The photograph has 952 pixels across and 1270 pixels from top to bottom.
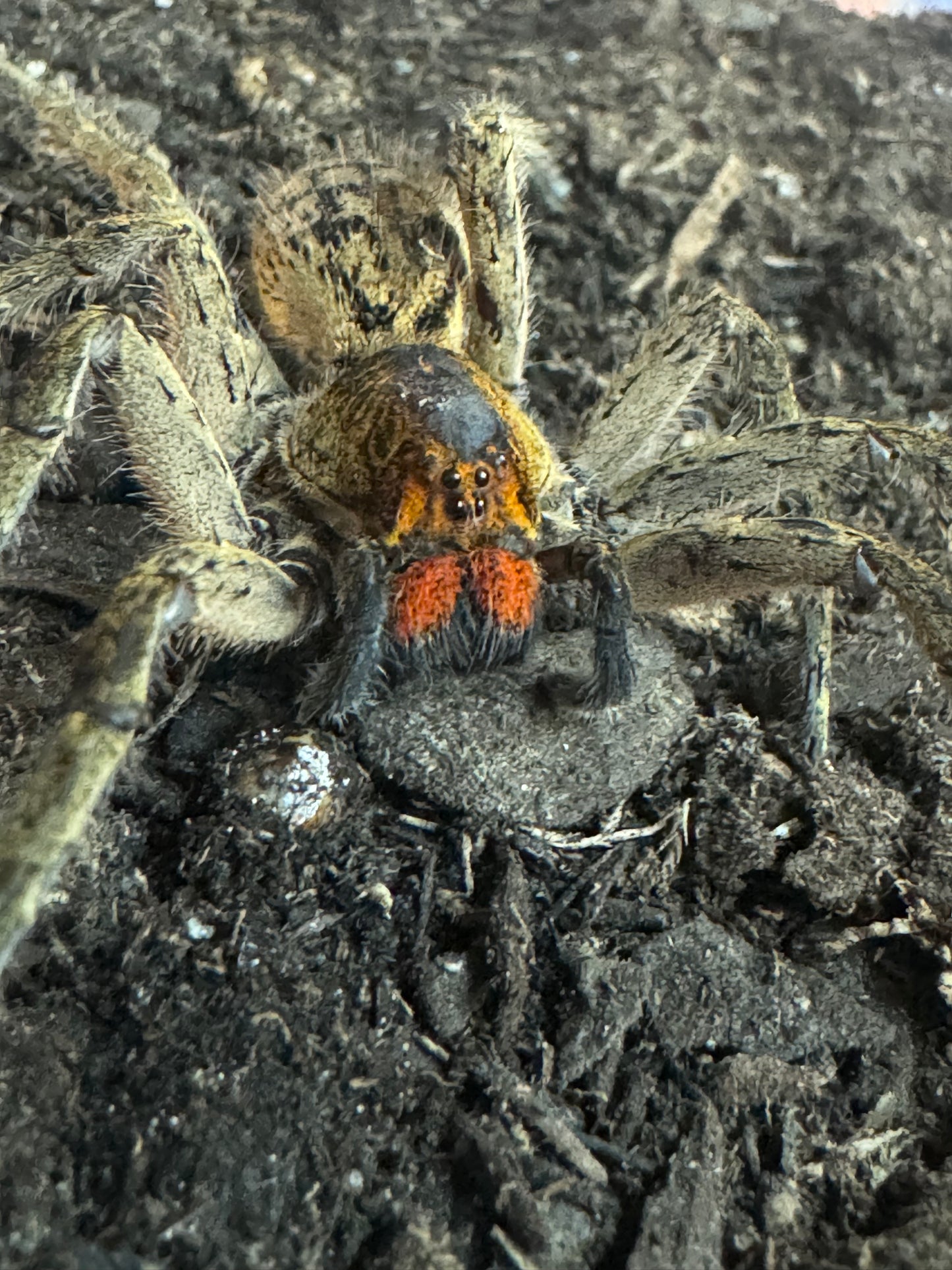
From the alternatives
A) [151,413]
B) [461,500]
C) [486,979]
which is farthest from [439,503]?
→ [486,979]

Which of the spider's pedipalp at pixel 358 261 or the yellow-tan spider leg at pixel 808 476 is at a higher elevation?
the spider's pedipalp at pixel 358 261

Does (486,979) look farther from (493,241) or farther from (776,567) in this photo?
(493,241)

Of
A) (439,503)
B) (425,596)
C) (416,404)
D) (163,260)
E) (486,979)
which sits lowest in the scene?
(486,979)

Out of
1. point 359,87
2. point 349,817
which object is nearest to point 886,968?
point 349,817

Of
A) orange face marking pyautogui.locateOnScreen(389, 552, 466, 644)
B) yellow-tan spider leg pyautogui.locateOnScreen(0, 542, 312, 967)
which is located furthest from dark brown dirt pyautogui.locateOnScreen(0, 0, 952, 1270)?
yellow-tan spider leg pyautogui.locateOnScreen(0, 542, 312, 967)

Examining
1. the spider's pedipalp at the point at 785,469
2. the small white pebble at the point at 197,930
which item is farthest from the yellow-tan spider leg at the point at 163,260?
the small white pebble at the point at 197,930

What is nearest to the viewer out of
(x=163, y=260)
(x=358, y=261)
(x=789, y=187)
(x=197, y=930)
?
(x=197, y=930)

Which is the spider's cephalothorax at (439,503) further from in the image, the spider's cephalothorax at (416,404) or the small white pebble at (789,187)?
the small white pebble at (789,187)

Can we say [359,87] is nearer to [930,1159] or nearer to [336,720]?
[336,720]
